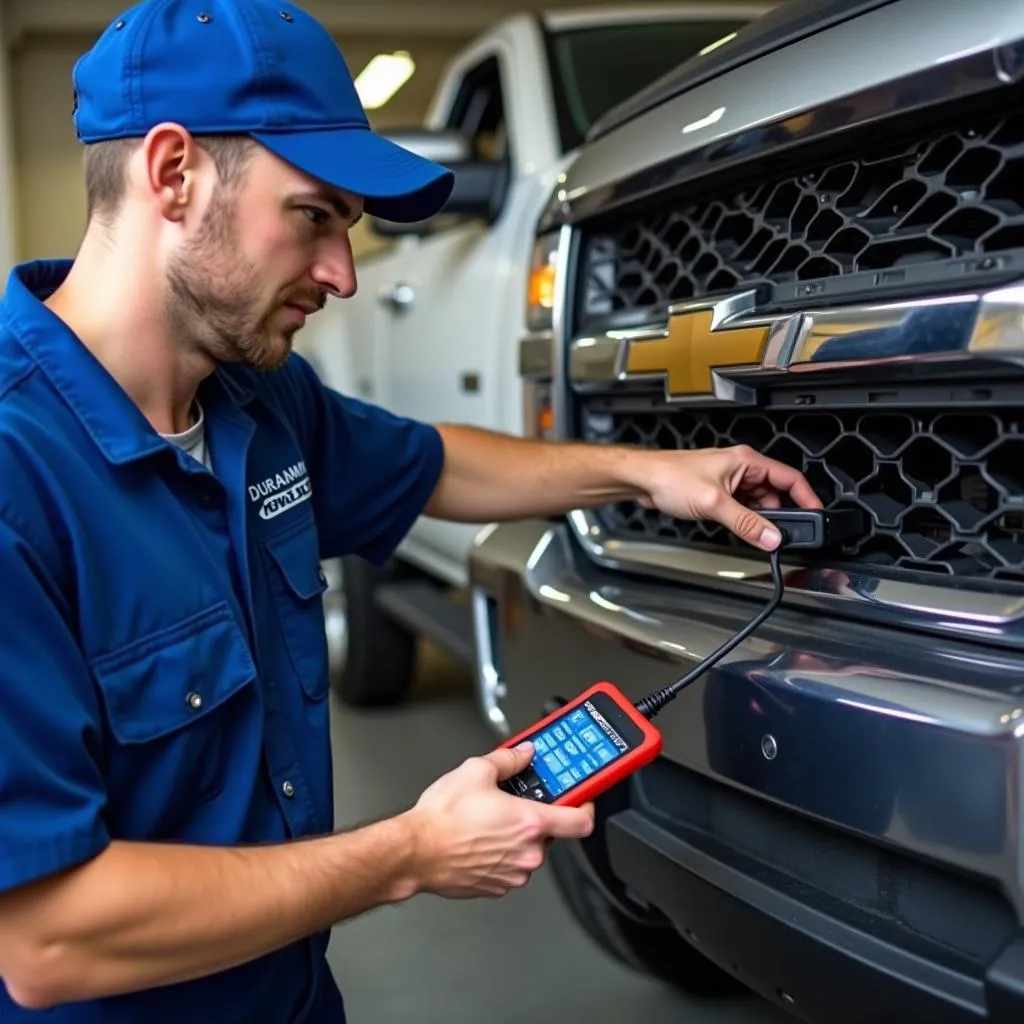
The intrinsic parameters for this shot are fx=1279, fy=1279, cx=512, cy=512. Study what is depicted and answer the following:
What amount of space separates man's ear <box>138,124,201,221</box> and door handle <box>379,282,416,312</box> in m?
2.22

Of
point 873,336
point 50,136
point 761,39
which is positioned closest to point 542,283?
→ point 761,39

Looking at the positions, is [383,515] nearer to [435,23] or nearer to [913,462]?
[913,462]

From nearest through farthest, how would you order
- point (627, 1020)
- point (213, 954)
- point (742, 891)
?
point (213, 954), point (742, 891), point (627, 1020)

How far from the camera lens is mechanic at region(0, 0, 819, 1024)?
3.80ft

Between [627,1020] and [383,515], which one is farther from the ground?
[383,515]

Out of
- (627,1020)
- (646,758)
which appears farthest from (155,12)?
(627,1020)

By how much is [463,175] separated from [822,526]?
1.68m

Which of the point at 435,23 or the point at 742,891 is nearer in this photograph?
the point at 742,891

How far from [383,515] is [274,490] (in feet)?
1.23

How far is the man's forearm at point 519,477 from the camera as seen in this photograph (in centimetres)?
193

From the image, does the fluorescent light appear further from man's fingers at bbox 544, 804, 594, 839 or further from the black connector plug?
man's fingers at bbox 544, 804, 594, 839

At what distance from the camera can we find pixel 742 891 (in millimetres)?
1553

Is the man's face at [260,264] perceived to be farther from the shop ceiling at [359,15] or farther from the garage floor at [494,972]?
the shop ceiling at [359,15]

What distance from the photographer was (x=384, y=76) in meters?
10.5
